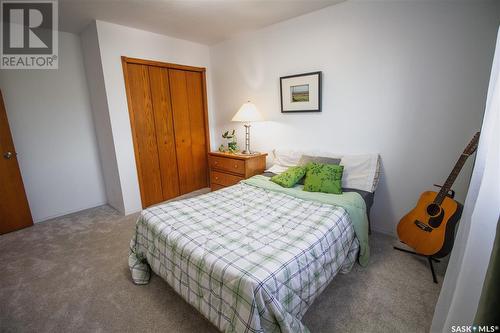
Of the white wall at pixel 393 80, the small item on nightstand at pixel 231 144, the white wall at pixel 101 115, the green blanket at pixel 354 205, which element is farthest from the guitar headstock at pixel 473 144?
the white wall at pixel 101 115

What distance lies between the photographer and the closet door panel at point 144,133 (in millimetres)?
3086

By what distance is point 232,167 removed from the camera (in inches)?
127

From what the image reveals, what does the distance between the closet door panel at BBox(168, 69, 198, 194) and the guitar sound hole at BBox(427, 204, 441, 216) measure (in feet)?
10.6

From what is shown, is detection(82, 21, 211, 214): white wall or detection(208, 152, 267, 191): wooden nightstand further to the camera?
detection(208, 152, 267, 191): wooden nightstand

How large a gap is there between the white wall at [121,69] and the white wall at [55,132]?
0.30 m

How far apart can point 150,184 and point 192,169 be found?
2.49 feet

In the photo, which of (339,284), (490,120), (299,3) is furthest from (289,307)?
(299,3)

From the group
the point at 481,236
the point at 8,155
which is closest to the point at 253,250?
the point at 481,236

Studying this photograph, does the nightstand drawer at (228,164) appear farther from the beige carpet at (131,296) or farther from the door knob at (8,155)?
Result: the door knob at (8,155)

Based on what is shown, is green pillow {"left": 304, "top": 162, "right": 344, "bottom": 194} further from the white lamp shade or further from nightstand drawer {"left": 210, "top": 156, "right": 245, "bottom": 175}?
the white lamp shade

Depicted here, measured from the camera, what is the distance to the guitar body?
1708mm

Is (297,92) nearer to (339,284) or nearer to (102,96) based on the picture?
(339,284)

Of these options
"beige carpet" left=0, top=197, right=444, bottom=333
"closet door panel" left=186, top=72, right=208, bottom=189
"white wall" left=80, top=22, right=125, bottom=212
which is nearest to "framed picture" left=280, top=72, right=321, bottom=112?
"closet door panel" left=186, top=72, right=208, bottom=189

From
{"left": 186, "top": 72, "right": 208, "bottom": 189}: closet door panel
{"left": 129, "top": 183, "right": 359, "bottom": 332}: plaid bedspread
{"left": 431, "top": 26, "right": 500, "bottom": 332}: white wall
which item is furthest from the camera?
{"left": 186, "top": 72, "right": 208, "bottom": 189}: closet door panel
